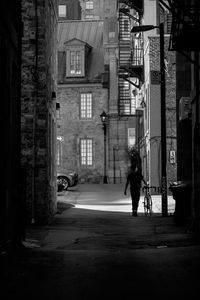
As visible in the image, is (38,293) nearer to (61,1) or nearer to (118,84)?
(118,84)

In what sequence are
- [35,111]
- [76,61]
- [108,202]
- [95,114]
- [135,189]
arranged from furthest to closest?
[76,61], [95,114], [108,202], [135,189], [35,111]

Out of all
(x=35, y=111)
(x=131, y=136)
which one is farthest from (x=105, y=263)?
(x=131, y=136)

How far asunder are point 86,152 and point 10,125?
4085 centimetres

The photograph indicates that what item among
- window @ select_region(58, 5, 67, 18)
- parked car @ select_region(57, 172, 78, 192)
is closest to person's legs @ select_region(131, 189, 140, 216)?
parked car @ select_region(57, 172, 78, 192)

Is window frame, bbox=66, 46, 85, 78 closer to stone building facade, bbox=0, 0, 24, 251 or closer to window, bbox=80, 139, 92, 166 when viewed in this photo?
window, bbox=80, 139, 92, 166

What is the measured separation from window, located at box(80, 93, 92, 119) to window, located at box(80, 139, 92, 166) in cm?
196

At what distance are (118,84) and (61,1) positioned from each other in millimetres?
23717

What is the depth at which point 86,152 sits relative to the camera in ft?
169

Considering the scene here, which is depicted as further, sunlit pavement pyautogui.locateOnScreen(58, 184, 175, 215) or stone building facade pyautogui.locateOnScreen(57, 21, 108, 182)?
stone building facade pyautogui.locateOnScreen(57, 21, 108, 182)

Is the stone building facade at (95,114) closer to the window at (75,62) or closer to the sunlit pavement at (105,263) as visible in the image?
the window at (75,62)

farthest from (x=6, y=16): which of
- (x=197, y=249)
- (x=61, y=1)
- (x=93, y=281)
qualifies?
(x=61, y=1)

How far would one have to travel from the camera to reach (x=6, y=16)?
9.68 metres

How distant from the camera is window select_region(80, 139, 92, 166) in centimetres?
5138

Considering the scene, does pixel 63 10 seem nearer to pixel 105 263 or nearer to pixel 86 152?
pixel 86 152
